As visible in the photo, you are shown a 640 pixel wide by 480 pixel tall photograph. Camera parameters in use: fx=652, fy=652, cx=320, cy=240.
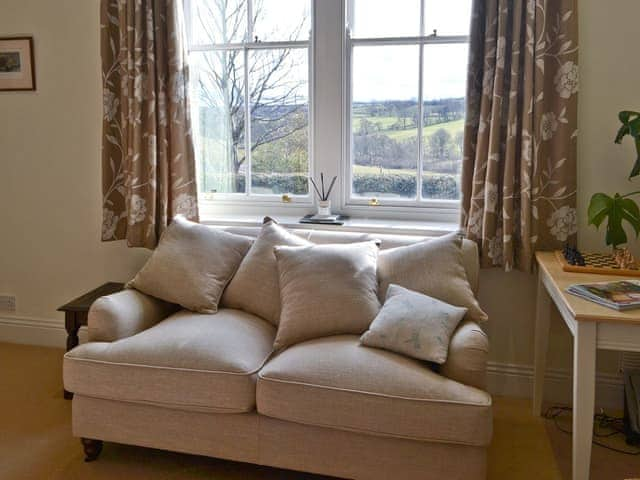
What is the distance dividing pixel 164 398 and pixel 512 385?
1.73 metres

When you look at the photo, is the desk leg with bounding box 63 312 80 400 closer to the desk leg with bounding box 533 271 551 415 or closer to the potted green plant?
the desk leg with bounding box 533 271 551 415

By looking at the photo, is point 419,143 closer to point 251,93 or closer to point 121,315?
point 251,93

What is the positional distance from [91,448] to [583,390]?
188 cm

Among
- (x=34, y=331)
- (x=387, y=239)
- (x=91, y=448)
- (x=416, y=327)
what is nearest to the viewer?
(x=416, y=327)

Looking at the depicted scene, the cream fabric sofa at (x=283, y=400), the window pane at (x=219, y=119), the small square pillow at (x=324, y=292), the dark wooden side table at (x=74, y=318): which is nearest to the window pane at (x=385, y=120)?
the window pane at (x=219, y=119)

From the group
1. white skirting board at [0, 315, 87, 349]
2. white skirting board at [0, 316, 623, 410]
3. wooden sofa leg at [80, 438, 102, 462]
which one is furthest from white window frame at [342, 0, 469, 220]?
white skirting board at [0, 315, 87, 349]

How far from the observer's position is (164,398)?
243 centimetres

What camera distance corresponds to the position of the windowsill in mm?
3211

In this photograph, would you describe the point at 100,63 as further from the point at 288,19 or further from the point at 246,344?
the point at 246,344

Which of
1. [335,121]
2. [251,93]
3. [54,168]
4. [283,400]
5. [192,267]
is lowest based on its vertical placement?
[283,400]

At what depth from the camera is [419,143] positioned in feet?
11.0

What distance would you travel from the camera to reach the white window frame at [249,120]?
11.3ft

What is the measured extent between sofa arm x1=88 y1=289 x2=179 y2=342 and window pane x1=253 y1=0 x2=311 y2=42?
61.2 inches

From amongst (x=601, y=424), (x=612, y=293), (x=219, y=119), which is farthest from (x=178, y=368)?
(x=601, y=424)
